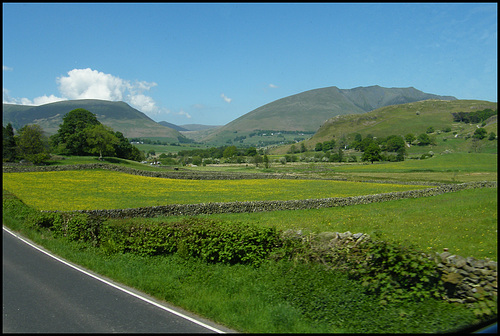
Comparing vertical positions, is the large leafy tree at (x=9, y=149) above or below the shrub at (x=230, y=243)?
above

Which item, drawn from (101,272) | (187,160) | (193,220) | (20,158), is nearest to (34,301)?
(101,272)

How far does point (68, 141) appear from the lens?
91.8 m

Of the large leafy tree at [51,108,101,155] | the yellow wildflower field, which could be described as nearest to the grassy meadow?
the yellow wildflower field

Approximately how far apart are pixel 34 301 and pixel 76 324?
2.33 m

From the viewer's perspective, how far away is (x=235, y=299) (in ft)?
33.5

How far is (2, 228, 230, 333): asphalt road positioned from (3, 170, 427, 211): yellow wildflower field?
19.4 meters

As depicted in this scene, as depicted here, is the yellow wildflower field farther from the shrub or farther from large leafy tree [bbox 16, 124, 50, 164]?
the shrub

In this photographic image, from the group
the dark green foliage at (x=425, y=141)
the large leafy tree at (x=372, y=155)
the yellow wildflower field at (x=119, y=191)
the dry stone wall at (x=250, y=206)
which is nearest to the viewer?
the dry stone wall at (x=250, y=206)

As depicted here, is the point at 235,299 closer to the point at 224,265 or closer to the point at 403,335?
the point at 224,265

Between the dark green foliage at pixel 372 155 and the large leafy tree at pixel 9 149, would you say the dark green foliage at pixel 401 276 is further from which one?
the dark green foliage at pixel 372 155

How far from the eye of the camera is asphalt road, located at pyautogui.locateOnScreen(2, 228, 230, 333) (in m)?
8.26

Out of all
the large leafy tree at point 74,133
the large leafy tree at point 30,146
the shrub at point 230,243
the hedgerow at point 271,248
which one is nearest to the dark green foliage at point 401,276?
the hedgerow at point 271,248

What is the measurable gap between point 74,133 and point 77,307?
96101 mm

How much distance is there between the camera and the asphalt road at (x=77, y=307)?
8258 mm
